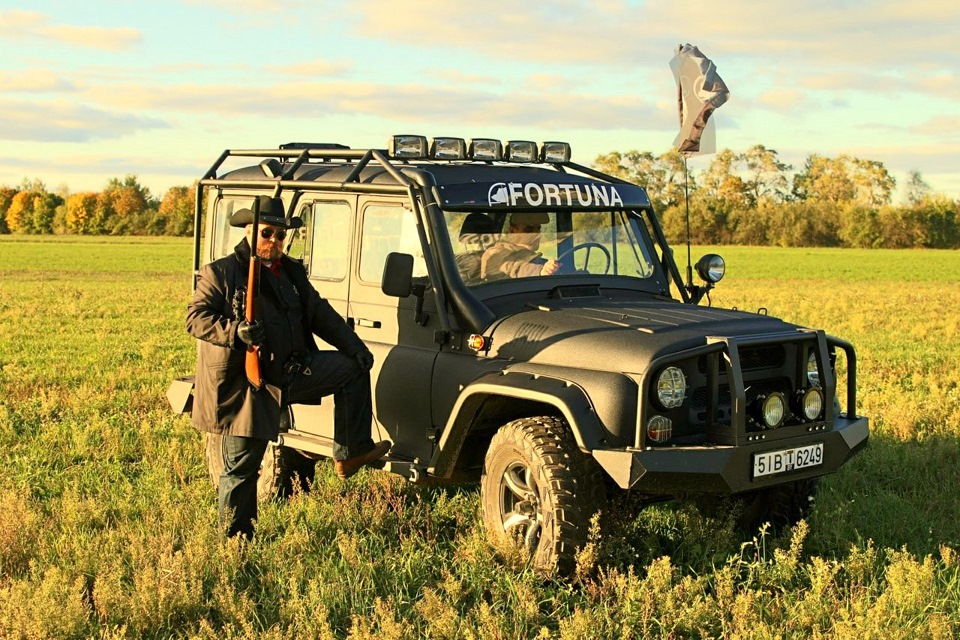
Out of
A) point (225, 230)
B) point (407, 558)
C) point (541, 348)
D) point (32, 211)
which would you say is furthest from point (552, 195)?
point (32, 211)

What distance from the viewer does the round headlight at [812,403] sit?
599 centimetres

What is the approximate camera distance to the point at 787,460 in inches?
227

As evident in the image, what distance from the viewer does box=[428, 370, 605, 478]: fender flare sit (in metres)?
5.48

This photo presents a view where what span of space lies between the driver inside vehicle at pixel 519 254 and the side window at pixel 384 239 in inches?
15.3

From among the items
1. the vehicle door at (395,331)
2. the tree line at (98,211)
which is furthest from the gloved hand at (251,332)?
the tree line at (98,211)

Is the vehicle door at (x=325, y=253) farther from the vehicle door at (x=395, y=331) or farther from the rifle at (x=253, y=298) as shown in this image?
the rifle at (x=253, y=298)

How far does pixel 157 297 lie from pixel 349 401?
23799 millimetres

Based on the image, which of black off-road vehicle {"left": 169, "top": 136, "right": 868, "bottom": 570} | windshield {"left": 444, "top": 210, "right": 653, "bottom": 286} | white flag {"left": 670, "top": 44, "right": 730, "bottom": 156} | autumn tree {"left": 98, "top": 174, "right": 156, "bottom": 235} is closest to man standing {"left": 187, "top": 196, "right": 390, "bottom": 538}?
black off-road vehicle {"left": 169, "top": 136, "right": 868, "bottom": 570}

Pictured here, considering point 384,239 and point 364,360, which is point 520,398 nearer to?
point 364,360

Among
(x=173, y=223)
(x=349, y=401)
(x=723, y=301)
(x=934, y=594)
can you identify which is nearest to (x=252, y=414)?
(x=349, y=401)

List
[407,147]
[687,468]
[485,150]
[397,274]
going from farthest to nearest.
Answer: [485,150] → [407,147] → [397,274] → [687,468]

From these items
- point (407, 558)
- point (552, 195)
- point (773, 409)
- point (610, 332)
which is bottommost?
point (407, 558)

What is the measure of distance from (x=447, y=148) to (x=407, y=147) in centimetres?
29

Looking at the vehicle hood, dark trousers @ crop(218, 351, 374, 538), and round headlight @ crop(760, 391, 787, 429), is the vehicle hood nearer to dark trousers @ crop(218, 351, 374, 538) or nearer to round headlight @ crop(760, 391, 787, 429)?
round headlight @ crop(760, 391, 787, 429)
